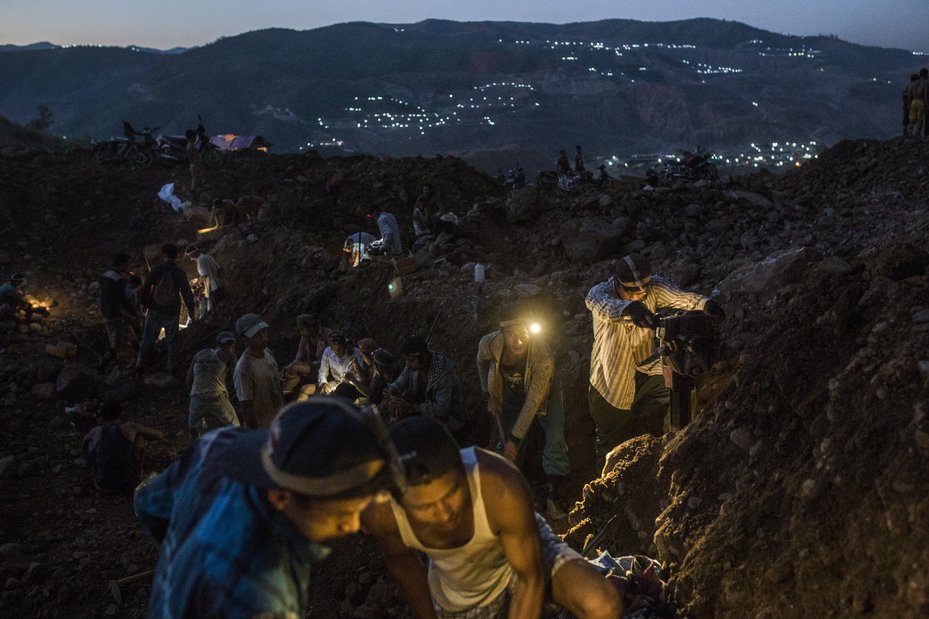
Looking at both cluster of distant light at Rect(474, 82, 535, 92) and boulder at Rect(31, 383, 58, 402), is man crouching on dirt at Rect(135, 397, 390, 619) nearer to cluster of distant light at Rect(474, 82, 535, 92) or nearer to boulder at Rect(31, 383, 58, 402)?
boulder at Rect(31, 383, 58, 402)

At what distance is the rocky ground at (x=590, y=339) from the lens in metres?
2.44

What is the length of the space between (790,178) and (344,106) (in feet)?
179

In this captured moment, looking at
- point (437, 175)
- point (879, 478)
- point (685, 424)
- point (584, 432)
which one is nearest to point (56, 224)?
point (437, 175)

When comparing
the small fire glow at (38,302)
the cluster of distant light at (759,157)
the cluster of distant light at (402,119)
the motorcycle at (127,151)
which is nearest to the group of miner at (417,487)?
the small fire glow at (38,302)

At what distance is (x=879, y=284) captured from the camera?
3070 millimetres

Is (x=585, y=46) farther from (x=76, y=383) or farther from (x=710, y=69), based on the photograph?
(x=76, y=383)

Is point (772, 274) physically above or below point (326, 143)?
above

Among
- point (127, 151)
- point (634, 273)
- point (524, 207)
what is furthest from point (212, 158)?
point (634, 273)

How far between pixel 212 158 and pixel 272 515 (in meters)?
17.8

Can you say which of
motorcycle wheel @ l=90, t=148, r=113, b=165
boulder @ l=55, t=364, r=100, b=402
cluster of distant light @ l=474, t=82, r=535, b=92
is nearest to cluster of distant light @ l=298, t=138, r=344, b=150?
cluster of distant light @ l=474, t=82, r=535, b=92

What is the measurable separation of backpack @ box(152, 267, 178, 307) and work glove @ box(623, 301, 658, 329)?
21.5 ft

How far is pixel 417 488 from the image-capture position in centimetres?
197

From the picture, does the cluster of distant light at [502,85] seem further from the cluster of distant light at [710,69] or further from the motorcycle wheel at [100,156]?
the motorcycle wheel at [100,156]

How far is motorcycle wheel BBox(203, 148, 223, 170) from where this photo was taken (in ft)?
56.8
